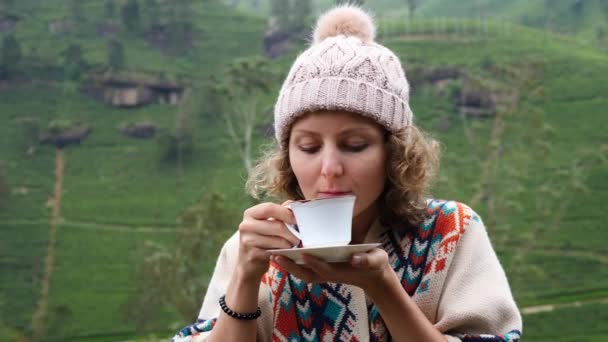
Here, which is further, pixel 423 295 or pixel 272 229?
pixel 423 295

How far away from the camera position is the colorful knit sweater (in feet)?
4.33

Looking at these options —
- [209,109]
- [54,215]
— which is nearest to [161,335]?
[54,215]

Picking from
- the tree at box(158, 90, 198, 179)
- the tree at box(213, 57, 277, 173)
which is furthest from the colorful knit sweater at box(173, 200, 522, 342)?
the tree at box(158, 90, 198, 179)

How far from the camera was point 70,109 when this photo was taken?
97.2ft

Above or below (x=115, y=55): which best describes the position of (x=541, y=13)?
above

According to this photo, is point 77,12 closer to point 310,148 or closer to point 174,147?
point 174,147

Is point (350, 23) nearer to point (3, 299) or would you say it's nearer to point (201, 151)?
point (3, 299)

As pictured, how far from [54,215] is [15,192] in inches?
61.0

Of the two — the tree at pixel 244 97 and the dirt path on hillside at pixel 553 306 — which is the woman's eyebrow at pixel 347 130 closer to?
the dirt path on hillside at pixel 553 306

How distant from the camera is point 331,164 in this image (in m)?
1.26

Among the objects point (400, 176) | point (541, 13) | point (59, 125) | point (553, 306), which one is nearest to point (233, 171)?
point (59, 125)

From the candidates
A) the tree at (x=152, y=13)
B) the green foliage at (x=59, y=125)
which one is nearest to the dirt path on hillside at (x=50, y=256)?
the green foliage at (x=59, y=125)

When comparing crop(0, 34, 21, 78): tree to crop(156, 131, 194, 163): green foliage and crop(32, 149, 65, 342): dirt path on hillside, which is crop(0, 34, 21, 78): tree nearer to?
crop(32, 149, 65, 342): dirt path on hillside

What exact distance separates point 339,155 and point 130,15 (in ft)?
112
